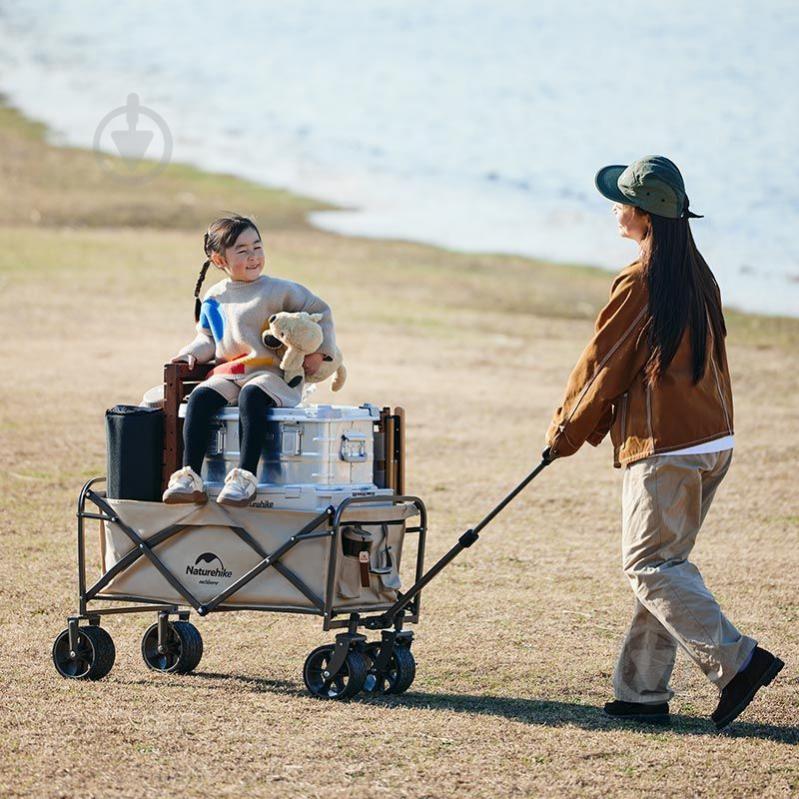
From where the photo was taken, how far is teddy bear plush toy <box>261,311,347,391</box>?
18.2 ft

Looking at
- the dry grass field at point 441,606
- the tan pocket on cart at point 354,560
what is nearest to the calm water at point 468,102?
the dry grass field at point 441,606

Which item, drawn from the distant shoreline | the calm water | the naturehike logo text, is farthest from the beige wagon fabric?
the calm water

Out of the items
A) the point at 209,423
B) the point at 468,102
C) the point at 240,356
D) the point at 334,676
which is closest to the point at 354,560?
the point at 334,676

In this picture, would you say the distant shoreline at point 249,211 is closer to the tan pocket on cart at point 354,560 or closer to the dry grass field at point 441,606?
the dry grass field at point 441,606

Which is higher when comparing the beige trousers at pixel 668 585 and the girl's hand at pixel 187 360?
the girl's hand at pixel 187 360

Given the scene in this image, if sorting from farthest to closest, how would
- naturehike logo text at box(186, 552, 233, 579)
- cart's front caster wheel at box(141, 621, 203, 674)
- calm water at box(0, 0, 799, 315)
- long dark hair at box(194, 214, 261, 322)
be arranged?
1. calm water at box(0, 0, 799, 315)
2. cart's front caster wheel at box(141, 621, 203, 674)
3. long dark hair at box(194, 214, 261, 322)
4. naturehike logo text at box(186, 552, 233, 579)

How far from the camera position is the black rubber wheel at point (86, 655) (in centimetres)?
577

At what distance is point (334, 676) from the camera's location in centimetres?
550

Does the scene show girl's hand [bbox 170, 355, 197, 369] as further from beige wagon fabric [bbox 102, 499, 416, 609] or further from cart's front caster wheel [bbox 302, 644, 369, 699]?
cart's front caster wheel [bbox 302, 644, 369, 699]

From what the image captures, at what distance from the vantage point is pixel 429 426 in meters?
12.9

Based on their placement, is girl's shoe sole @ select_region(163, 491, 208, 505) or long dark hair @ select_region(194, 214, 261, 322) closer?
girl's shoe sole @ select_region(163, 491, 208, 505)

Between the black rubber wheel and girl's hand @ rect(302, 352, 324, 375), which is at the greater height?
girl's hand @ rect(302, 352, 324, 375)

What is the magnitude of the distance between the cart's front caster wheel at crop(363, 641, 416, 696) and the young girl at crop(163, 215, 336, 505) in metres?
0.73

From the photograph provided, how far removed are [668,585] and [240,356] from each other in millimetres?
1733
